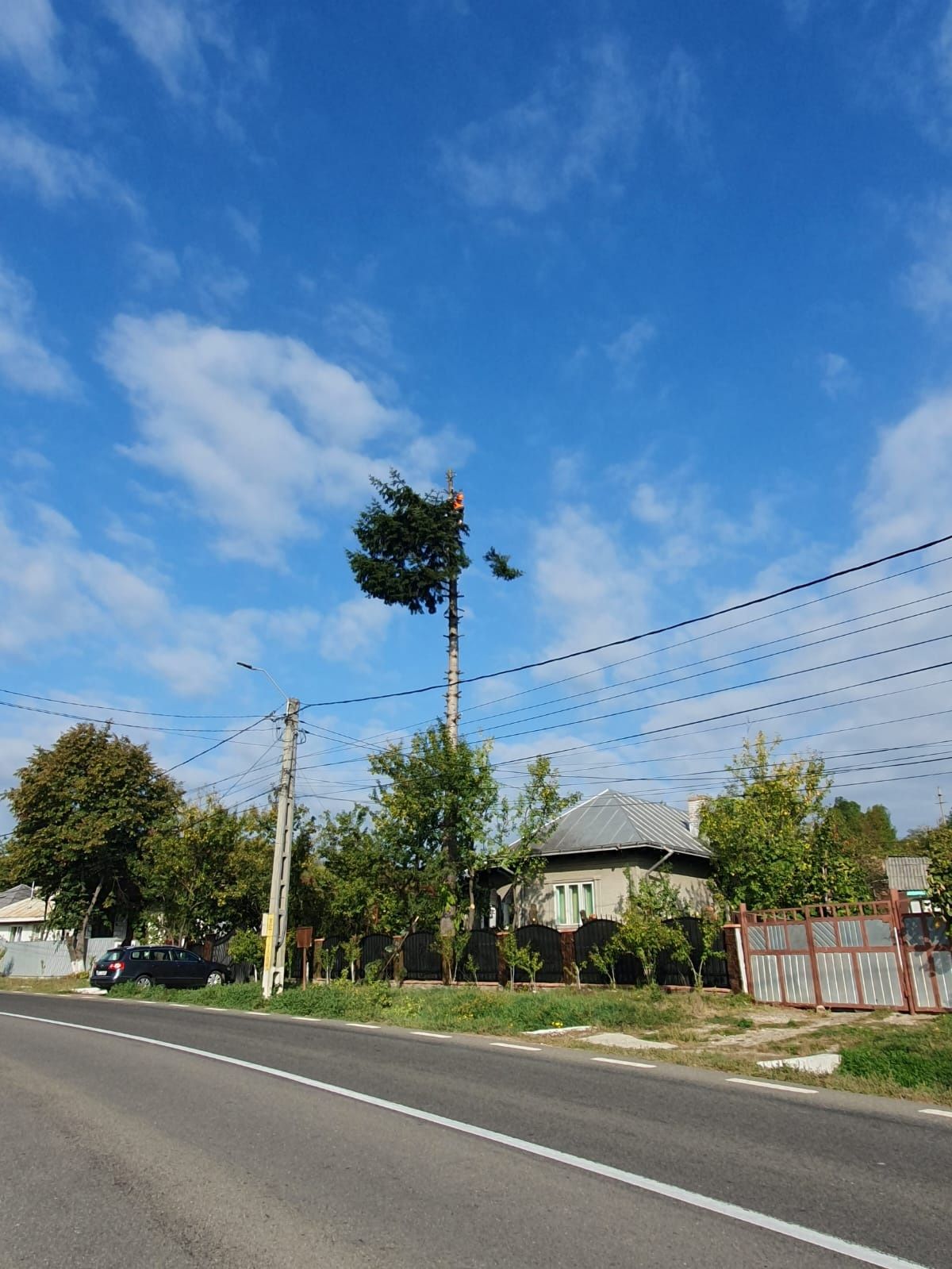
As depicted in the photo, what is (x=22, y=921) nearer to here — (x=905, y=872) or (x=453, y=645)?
(x=453, y=645)

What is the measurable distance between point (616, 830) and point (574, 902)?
2849mm

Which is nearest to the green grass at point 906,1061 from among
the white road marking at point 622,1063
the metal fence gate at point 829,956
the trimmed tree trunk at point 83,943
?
the white road marking at point 622,1063

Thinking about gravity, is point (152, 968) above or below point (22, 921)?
below

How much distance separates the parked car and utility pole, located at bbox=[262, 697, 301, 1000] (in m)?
7.42

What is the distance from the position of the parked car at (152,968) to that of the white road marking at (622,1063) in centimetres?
2119

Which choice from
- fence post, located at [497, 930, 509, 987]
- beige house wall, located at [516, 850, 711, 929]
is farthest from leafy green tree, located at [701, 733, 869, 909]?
fence post, located at [497, 930, 509, 987]

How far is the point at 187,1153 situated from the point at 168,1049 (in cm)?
694

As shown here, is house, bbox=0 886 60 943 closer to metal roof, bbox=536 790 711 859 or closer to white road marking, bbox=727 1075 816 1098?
metal roof, bbox=536 790 711 859

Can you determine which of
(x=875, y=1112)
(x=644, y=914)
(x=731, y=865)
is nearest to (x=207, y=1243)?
(x=875, y=1112)

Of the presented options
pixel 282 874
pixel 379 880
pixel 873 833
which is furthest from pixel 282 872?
pixel 873 833

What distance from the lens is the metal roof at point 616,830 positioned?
95.9 ft

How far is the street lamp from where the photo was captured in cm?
2344

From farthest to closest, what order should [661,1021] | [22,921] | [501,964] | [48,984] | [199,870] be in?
[22,921]
[48,984]
[199,870]
[501,964]
[661,1021]

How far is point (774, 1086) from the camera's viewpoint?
9672 mm
